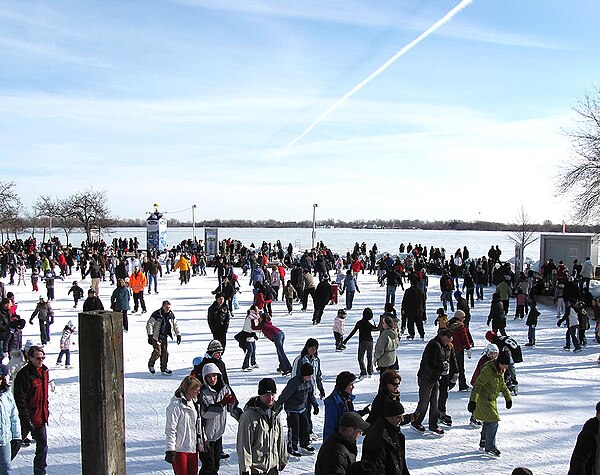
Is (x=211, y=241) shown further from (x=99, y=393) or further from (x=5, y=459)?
(x=99, y=393)

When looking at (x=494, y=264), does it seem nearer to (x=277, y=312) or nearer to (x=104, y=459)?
(x=277, y=312)

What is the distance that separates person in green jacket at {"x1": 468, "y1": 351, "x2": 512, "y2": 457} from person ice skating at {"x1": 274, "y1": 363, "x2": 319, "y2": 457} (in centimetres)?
191

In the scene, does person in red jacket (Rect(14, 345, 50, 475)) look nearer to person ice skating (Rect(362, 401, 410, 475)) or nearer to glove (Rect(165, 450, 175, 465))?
glove (Rect(165, 450, 175, 465))

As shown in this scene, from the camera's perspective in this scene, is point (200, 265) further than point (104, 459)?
Yes

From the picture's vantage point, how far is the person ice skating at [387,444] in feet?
13.8

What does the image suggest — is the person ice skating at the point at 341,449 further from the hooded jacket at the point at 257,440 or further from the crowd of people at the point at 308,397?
the hooded jacket at the point at 257,440

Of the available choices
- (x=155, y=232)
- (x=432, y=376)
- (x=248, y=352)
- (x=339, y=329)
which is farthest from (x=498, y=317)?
(x=155, y=232)

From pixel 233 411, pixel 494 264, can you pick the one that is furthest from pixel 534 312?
pixel 494 264

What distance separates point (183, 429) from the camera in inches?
203

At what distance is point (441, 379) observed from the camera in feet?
25.8

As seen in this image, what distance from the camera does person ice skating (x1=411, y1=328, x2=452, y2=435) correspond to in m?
7.43

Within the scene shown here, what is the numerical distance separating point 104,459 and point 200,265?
2677cm

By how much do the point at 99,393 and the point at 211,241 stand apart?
29.4m

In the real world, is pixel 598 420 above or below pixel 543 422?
above
